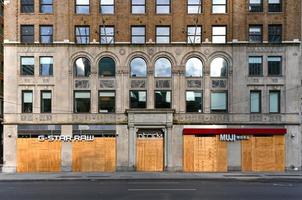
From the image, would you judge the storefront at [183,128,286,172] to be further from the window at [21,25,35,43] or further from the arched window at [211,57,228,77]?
the window at [21,25,35,43]

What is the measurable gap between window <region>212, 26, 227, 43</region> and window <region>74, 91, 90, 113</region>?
12.6m

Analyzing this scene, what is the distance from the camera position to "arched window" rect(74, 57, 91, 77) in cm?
3956

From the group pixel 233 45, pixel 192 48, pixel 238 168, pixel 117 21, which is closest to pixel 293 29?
pixel 233 45

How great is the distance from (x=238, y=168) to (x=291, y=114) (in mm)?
6800

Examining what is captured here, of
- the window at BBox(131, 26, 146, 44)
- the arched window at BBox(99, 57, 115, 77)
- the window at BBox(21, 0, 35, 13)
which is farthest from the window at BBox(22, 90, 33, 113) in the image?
the window at BBox(131, 26, 146, 44)

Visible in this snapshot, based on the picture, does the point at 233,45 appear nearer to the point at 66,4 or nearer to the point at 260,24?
the point at 260,24

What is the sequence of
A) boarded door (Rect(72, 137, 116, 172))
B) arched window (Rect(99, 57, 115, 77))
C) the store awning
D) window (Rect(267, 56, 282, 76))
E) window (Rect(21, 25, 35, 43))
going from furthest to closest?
window (Rect(21, 25, 35, 43)) < arched window (Rect(99, 57, 115, 77)) < window (Rect(267, 56, 282, 76)) < boarded door (Rect(72, 137, 116, 172)) < the store awning

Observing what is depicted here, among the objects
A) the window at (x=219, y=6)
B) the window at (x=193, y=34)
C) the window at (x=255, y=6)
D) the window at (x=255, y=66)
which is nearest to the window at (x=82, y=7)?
the window at (x=193, y=34)

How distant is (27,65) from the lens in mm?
39562

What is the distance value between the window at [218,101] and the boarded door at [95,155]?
376 inches

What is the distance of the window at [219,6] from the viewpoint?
3981cm

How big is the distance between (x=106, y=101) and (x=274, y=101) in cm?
1521

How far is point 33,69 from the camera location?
39.4 m

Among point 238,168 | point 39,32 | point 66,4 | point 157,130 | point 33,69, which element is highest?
point 66,4
